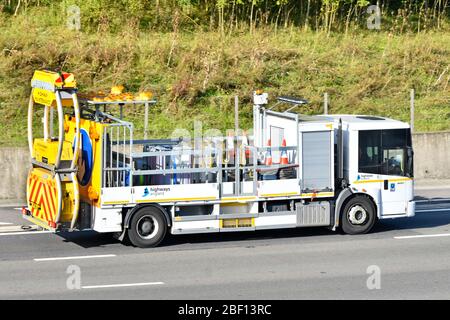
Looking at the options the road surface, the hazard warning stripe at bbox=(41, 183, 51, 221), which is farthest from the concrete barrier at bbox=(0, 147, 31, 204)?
the hazard warning stripe at bbox=(41, 183, 51, 221)

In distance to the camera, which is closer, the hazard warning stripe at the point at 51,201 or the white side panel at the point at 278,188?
the hazard warning stripe at the point at 51,201

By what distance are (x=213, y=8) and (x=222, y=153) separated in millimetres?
14815

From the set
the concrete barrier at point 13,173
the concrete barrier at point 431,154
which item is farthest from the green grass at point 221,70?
the concrete barrier at point 13,173

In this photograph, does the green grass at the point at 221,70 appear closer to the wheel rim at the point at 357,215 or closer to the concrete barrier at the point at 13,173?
the concrete barrier at the point at 13,173

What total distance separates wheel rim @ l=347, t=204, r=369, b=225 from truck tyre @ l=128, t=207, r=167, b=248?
11.9ft

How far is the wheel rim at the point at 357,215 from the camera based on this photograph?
62.7 feet

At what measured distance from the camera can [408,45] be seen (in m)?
32.4

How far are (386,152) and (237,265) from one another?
442 cm

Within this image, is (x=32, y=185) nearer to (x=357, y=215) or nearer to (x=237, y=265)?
(x=237, y=265)

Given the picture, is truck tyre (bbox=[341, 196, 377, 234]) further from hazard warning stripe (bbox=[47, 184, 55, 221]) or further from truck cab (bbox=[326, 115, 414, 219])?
hazard warning stripe (bbox=[47, 184, 55, 221])

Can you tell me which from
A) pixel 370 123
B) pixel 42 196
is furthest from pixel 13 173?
pixel 370 123

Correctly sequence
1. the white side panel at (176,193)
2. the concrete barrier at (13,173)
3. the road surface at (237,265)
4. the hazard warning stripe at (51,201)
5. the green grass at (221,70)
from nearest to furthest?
1. the road surface at (237,265)
2. the hazard warning stripe at (51,201)
3. the white side panel at (176,193)
4. the concrete barrier at (13,173)
5. the green grass at (221,70)

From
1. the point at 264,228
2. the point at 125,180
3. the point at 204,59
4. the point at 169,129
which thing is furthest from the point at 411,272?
the point at 204,59

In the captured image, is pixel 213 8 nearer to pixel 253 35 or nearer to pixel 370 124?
pixel 253 35
